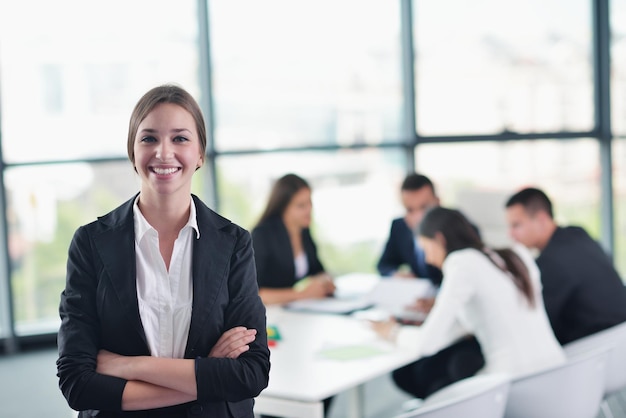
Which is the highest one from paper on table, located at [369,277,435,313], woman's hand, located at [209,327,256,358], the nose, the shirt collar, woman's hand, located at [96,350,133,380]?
the nose

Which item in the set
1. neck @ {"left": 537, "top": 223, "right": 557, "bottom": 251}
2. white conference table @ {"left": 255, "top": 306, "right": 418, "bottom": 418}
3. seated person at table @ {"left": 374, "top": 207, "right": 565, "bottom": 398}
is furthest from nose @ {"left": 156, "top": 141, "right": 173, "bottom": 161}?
neck @ {"left": 537, "top": 223, "right": 557, "bottom": 251}

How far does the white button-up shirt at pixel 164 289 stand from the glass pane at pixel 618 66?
21.3 ft

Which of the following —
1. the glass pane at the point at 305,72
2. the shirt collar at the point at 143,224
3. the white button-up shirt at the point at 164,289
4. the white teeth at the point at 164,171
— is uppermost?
the glass pane at the point at 305,72

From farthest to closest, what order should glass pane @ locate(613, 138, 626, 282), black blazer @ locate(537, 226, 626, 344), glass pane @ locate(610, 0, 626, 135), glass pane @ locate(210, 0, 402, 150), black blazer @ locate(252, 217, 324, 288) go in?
glass pane @ locate(613, 138, 626, 282) → glass pane @ locate(610, 0, 626, 135) → glass pane @ locate(210, 0, 402, 150) → black blazer @ locate(252, 217, 324, 288) → black blazer @ locate(537, 226, 626, 344)

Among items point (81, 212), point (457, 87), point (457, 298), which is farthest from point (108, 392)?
point (457, 87)

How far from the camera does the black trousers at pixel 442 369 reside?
395 cm

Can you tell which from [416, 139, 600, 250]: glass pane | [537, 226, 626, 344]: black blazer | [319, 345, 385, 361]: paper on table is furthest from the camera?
[416, 139, 600, 250]: glass pane

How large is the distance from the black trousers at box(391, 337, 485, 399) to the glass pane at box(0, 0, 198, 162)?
298cm

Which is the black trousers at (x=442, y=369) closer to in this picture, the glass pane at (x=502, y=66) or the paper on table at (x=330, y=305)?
the paper on table at (x=330, y=305)

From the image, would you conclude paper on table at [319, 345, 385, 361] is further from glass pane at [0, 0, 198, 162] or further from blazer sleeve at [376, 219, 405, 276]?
glass pane at [0, 0, 198, 162]

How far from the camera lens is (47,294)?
21.2 ft

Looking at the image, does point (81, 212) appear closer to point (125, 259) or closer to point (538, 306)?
point (538, 306)

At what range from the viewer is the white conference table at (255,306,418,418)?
3006mm

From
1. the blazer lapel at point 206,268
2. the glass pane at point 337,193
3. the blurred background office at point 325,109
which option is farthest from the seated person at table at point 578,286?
the glass pane at point 337,193
